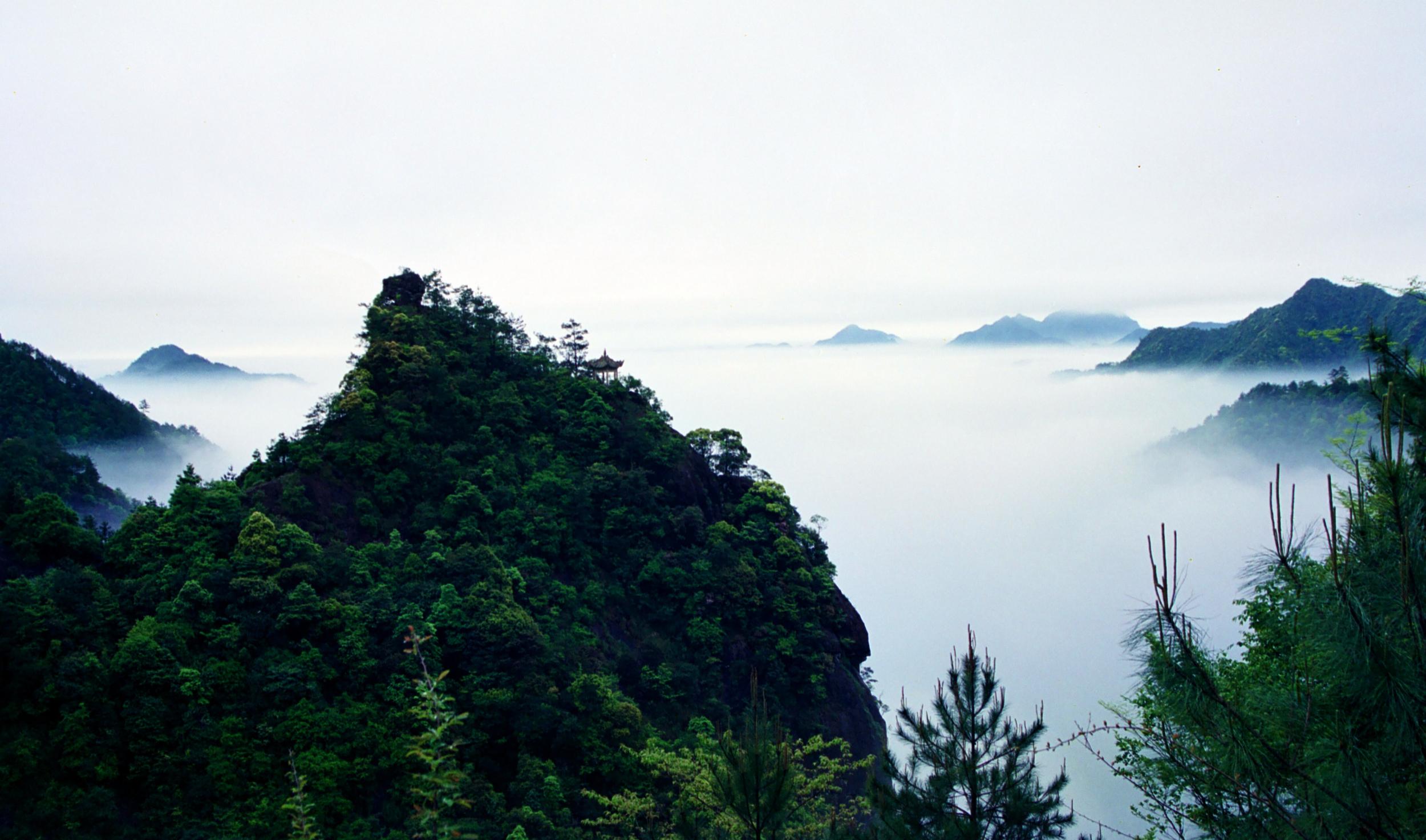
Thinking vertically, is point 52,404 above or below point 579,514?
above

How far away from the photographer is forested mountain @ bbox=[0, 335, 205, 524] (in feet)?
70.1

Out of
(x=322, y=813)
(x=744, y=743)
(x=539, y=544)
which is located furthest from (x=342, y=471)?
(x=744, y=743)

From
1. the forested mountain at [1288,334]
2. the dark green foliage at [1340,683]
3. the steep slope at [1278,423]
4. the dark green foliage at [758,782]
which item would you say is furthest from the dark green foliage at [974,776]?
the forested mountain at [1288,334]

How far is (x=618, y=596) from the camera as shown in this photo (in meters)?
20.9

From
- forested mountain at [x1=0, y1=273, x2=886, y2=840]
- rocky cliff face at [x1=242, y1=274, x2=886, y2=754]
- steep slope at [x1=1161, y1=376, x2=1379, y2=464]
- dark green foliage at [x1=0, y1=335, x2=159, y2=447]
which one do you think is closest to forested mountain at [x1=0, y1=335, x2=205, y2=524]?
dark green foliage at [x1=0, y1=335, x2=159, y2=447]

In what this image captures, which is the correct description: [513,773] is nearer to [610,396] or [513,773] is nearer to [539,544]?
[539,544]

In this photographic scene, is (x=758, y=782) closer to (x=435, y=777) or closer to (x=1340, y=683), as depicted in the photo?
(x=435, y=777)

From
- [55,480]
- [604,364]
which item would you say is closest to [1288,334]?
[604,364]

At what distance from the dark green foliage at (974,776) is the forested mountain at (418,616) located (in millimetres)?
4360

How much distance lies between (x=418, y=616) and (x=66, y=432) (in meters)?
24.3

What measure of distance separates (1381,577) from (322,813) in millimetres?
14387

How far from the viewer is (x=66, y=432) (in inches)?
1155

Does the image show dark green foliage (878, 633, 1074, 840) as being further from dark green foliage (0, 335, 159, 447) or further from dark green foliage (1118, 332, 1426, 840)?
dark green foliage (0, 335, 159, 447)

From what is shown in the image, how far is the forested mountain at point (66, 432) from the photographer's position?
842 inches
